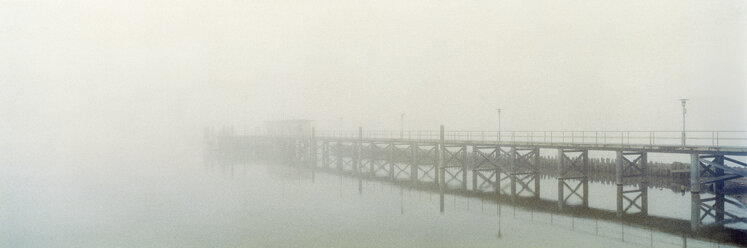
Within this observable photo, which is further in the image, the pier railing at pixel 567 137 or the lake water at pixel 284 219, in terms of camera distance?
the pier railing at pixel 567 137

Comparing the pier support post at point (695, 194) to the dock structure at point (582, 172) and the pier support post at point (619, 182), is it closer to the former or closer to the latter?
the dock structure at point (582, 172)

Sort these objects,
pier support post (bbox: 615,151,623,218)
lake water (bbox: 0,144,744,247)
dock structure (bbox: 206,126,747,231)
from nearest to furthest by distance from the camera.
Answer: lake water (bbox: 0,144,744,247) < dock structure (bbox: 206,126,747,231) < pier support post (bbox: 615,151,623,218)

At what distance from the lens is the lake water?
16500mm

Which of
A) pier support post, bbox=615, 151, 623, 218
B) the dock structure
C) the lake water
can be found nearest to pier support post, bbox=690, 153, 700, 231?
the dock structure

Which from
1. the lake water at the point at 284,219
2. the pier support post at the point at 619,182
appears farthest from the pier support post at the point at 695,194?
the pier support post at the point at 619,182

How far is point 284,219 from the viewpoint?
2064 cm

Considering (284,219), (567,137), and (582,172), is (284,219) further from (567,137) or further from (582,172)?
(567,137)

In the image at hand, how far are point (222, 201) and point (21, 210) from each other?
10.5 meters

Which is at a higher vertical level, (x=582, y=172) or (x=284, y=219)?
(x=582, y=172)

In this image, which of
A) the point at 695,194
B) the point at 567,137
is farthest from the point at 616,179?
the point at 567,137

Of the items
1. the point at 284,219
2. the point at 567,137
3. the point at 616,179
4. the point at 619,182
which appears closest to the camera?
the point at 284,219

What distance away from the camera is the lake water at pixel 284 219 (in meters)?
16.5

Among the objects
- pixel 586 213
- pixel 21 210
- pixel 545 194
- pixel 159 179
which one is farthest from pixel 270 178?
pixel 586 213

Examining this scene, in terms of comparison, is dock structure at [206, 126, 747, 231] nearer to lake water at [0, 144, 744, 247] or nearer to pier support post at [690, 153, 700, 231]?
pier support post at [690, 153, 700, 231]
